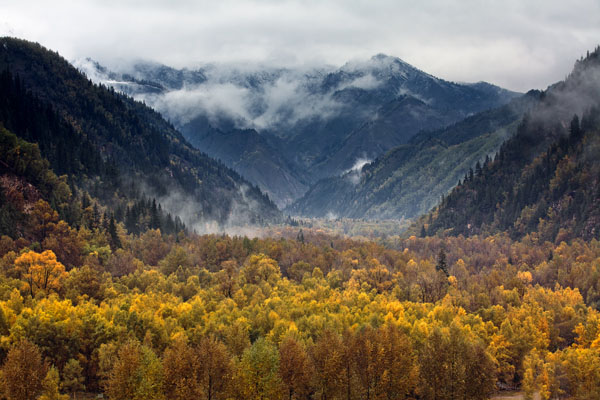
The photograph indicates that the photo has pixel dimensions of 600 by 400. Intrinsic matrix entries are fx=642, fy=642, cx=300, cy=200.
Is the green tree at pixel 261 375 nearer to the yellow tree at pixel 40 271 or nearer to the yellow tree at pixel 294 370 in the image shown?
the yellow tree at pixel 294 370

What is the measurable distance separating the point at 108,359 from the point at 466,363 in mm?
63480

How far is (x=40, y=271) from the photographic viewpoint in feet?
540

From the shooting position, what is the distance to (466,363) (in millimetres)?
115562

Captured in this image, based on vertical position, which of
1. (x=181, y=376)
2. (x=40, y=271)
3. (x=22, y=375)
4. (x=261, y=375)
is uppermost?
(x=40, y=271)

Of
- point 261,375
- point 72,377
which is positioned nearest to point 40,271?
point 72,377

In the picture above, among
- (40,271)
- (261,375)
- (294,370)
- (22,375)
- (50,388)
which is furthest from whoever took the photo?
(40,271)

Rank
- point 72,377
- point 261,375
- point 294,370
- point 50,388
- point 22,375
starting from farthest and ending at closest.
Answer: point 72,377
point 294,370
point 261,375
point 50,388
point 22,375

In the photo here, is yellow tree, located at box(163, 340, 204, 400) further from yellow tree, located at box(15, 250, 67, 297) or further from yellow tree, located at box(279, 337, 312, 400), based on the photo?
yellow tree, located at box(15, 250, 67, 297)

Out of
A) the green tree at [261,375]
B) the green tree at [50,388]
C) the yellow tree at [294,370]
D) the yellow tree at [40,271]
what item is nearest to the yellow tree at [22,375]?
the green tree at [50,388]

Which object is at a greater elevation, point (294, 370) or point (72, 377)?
point (294, 370)

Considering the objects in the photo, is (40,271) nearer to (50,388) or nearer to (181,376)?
(50,388)

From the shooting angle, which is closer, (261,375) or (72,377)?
(261,375)

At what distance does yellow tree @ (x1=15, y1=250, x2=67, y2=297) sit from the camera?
531ft

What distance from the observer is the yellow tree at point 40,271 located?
16175 cm
